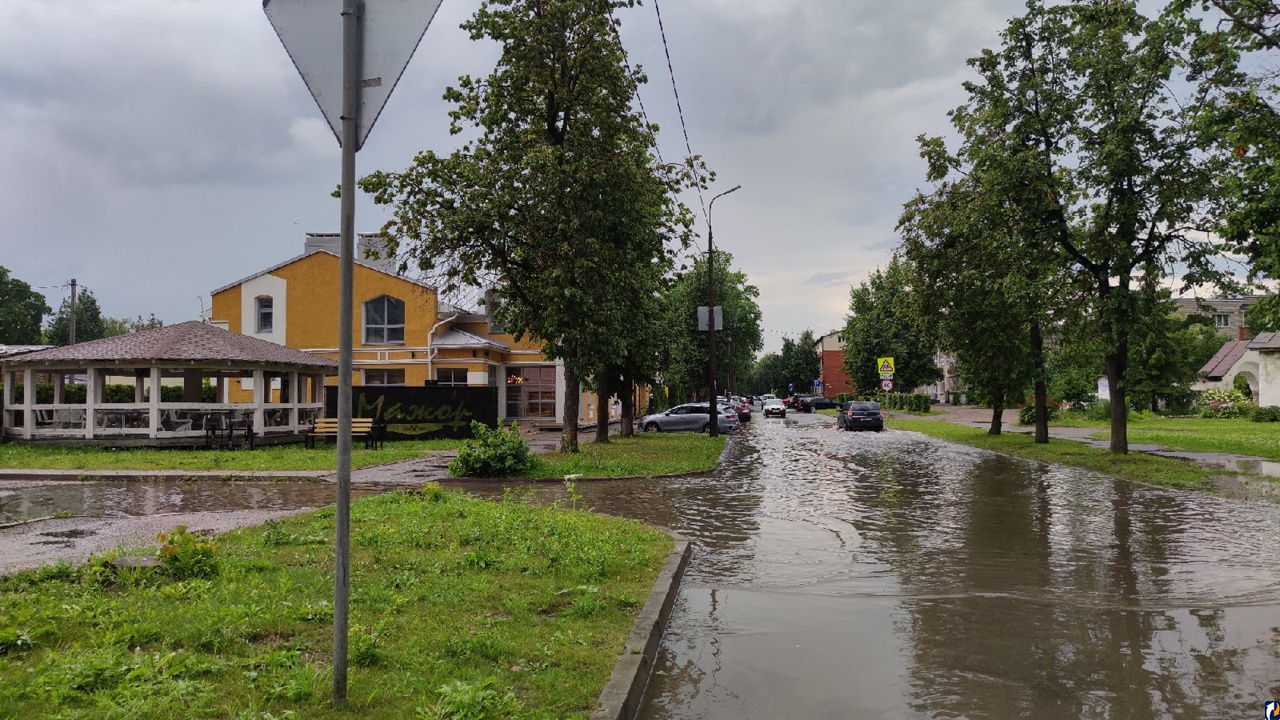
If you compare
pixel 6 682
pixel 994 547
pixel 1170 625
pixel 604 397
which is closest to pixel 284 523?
pixel 6 682

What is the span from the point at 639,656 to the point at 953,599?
3.40 meters

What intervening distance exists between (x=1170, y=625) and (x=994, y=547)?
3.37 m

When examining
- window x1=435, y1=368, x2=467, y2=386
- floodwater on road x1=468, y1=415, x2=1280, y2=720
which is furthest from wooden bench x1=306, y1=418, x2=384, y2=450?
floodwater on road x1=468, y1=415, x2=1280, y2=720

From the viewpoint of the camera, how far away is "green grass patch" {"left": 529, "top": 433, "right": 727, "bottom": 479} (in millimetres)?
18062

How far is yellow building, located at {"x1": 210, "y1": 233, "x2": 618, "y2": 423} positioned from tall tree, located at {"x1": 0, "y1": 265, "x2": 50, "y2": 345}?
173ft

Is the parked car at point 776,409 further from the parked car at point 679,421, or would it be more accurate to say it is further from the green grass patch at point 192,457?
the green grass patch at point 192,457

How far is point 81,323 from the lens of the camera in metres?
84.0

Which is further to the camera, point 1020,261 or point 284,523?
point 1020,261

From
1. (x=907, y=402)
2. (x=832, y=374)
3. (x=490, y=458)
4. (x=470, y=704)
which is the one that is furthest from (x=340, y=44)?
(x=832, y=374)

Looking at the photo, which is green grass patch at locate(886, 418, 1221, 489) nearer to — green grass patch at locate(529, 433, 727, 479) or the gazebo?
green grass patch at locate(529, 433, 727, 479)

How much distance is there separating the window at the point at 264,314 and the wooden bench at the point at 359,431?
14713mm

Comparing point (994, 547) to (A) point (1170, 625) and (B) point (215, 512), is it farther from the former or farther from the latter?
(B) point (215, 512)

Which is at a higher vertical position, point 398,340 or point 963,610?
point 398,340

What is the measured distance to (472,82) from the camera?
22.1 m
